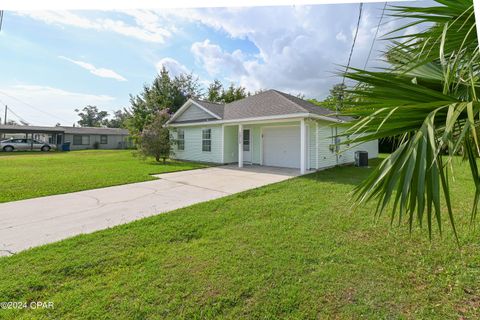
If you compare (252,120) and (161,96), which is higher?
(161,96)

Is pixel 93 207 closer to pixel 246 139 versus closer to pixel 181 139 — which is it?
pixel 246 139

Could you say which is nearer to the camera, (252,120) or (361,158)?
(252,120)

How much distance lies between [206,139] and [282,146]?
15.0 ft

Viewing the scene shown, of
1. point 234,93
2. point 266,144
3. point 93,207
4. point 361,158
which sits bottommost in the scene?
point 93,207

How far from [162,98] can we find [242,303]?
25295 millimetres

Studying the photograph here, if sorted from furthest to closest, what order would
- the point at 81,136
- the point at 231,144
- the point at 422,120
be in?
the point at 81,136, the point at 231,144, the point at 422,120

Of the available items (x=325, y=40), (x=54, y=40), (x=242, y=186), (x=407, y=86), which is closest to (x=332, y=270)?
(x=407, y=86)

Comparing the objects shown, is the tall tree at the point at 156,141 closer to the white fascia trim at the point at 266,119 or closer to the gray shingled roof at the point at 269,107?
the white fascia trim at the point at 266,119

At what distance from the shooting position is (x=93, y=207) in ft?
18.2

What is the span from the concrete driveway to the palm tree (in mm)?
4512

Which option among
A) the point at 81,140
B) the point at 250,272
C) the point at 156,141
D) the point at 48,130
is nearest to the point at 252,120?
the point at 156,141

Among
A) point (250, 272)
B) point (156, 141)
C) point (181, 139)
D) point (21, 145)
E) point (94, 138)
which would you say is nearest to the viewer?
point (250, 272)

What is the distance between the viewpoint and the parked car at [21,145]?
25.1 m

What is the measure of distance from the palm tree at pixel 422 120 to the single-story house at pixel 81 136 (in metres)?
29.9
